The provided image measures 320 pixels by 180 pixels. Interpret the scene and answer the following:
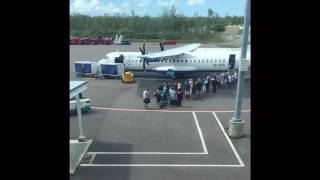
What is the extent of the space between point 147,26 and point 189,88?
65.8 meters

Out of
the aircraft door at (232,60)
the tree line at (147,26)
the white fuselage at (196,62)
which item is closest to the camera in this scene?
the aircraft door at (232,60)

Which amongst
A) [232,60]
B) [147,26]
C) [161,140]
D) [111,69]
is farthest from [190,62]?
[147,26]

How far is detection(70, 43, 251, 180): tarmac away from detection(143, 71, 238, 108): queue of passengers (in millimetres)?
533

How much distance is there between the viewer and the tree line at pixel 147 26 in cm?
8031

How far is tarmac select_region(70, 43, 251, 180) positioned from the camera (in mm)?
13289

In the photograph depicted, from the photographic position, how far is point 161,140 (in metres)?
16.8

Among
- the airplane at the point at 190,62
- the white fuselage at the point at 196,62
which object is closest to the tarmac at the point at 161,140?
the airplane at the point at 190,62

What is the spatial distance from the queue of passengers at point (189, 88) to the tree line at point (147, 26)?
4894 centimetres

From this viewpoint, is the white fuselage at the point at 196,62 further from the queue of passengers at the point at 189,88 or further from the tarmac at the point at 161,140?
the tarmac at the point at 161,140

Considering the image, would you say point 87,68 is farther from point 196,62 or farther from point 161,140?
point 161,140

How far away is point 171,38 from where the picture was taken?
7706cm
